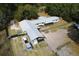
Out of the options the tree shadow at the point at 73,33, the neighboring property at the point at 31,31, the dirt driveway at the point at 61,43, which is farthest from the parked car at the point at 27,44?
the tree shadow at the point at 73,33

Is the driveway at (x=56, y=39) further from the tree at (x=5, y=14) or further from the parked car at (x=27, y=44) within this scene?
the tree at (x=5, y=14)

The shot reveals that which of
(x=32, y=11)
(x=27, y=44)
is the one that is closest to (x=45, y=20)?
(x=32, y=11)

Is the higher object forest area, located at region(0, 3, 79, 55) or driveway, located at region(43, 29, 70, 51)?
forest area, located at region(0, 3, 79, 55)

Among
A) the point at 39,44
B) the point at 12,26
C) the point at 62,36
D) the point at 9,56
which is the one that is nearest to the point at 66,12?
the point at 62,36

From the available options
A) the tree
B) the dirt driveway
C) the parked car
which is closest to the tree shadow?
the dirt driveway

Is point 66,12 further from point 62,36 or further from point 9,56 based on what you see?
point 9,56

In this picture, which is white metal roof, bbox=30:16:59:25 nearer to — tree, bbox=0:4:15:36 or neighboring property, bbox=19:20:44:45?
neighboring property, bbox=19:20:44:45

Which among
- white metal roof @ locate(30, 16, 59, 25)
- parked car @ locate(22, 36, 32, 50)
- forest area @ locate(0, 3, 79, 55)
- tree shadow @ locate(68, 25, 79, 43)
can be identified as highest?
forest area @ locate(0, 3, 79, 55)
